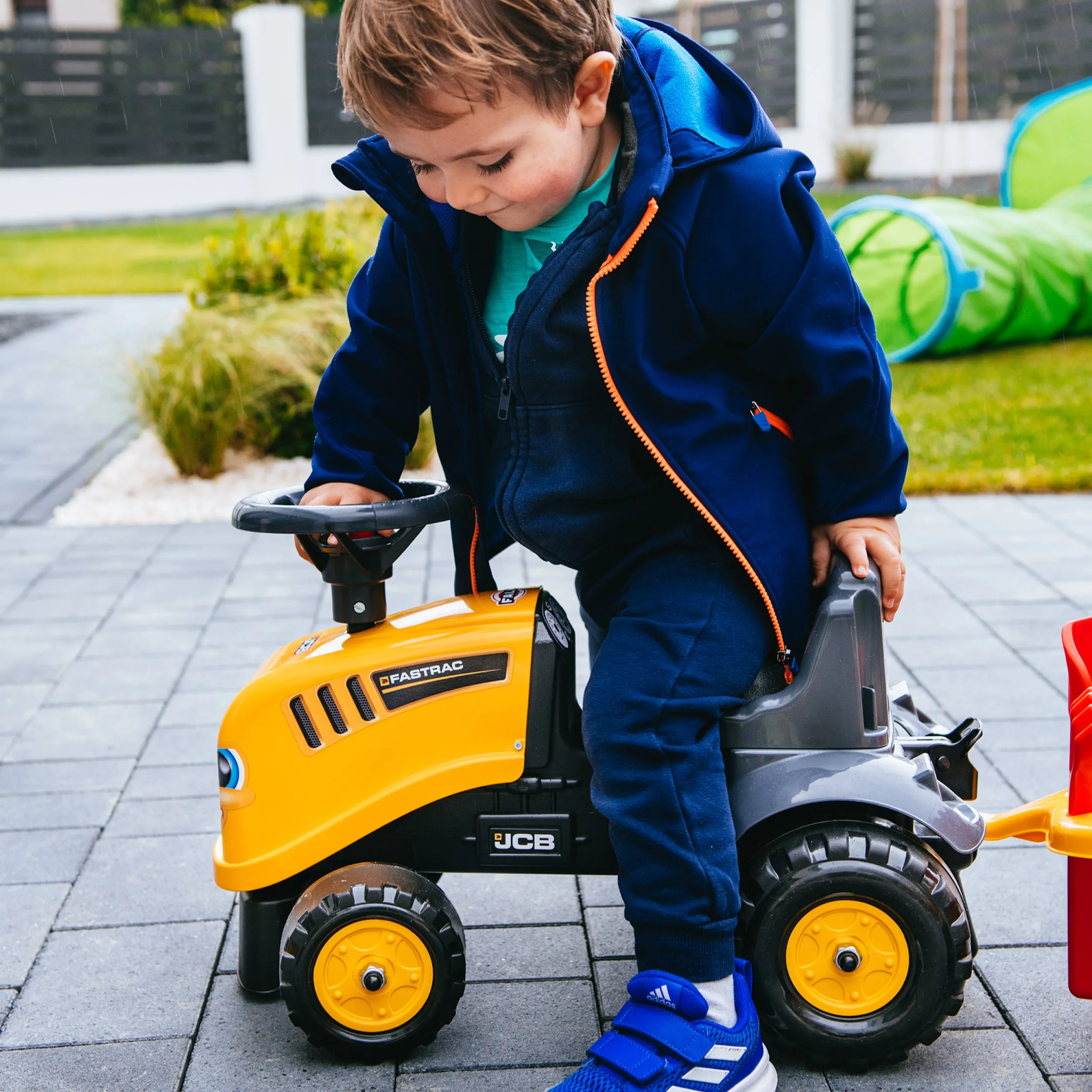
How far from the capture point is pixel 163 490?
17.3 ft

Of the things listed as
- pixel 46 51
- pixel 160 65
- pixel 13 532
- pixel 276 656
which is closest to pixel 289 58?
pixel 160 65

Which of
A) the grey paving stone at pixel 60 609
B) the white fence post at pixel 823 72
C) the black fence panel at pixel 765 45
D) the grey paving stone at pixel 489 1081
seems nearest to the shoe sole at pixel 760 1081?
the grey paving stone at pixel 489 1081

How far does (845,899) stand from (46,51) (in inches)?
774

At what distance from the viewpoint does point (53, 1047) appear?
75.4 inches

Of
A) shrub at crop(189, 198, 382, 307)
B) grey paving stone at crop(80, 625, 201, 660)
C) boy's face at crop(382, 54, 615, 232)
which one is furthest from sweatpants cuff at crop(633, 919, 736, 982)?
shrub at crop(189, 198, 382, 307)

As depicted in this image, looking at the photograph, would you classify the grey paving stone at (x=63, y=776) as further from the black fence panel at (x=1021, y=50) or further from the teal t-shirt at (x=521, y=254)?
the black fence panel at (x=1021, y=50)

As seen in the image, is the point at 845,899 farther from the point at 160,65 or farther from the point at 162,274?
the point at 160,65

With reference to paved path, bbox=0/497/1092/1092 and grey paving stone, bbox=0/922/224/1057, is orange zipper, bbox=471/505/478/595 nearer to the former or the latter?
paved path, bbox=0/497/1092/1092

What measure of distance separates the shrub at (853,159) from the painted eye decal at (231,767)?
52.0 ft

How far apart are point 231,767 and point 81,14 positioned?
2788cm

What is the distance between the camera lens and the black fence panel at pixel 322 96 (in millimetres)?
19703

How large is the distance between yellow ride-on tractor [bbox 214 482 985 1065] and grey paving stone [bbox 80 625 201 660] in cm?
171

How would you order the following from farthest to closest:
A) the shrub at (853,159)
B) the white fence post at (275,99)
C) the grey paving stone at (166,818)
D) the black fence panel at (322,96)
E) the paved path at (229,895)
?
the black fence panel at (322,96), the white fence post at (275,99), the shrub at (853,159), the grey paving stone at (166,818), the paved path at (229,895)

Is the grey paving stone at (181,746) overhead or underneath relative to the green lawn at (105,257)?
underneath
